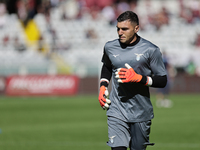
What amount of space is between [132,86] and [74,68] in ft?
68.8

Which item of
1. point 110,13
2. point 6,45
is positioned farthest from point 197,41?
point 6,45

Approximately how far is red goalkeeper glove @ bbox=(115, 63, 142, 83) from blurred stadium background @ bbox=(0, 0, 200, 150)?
4.55 metres

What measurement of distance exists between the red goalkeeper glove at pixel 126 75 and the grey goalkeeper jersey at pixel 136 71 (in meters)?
0.29

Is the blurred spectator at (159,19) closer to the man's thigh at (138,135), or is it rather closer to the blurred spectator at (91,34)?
the blurred spectator at (91,34)

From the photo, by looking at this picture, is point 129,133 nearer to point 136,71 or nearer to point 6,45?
point 136,71

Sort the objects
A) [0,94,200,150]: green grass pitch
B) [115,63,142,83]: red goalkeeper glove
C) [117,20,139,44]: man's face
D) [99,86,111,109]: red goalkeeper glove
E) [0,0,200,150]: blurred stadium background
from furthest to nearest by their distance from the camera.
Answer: [0,0,200,150]: blurred stadium background → [0,94,200,150]: green grass pitch → [99,86,111,109]: red goalkeeper glove → [117,20,139,44]: man's face → [115,63,142,83]: red goalkeeper glove

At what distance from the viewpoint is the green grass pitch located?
1039cm

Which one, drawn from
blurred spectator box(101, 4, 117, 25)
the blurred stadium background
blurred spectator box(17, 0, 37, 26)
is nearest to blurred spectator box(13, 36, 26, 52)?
the blurred stadium background

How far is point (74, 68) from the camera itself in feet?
88.1

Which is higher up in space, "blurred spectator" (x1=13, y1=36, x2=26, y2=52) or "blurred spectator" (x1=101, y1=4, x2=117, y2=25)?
"blurred spectator" (x1=101, y1=4, x2=117, y2=25)

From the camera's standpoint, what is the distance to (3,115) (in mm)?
17047

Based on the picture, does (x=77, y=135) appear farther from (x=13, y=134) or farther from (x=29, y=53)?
(x=29, y=53)

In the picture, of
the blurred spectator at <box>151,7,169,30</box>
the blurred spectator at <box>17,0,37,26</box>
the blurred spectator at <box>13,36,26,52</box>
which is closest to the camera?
the blurred spectator at <box>13,36,26,52</box>

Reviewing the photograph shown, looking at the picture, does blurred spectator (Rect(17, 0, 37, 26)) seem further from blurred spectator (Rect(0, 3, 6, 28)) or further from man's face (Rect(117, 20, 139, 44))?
man's face (Rect(117, 20, 139, 44))
